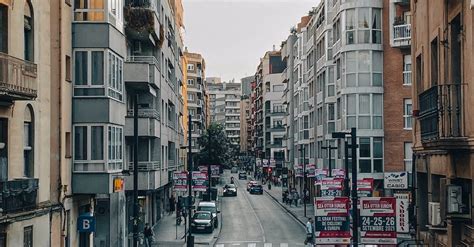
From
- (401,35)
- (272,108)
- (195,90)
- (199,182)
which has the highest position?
(195,90)

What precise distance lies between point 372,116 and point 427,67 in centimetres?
3284

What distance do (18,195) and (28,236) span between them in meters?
1.80

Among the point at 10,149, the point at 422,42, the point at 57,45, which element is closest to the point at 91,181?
the point at 57,45

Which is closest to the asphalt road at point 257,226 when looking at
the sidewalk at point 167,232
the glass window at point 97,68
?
the sidewalk at point 167,232

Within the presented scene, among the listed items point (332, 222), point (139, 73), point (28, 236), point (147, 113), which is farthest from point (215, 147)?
point (28, 236)

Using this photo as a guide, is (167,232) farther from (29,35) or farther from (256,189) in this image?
(256,189)

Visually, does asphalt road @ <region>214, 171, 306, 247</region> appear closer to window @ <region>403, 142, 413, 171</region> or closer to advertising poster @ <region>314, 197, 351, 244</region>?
window @ <region>403, 142, 413, 171</region>

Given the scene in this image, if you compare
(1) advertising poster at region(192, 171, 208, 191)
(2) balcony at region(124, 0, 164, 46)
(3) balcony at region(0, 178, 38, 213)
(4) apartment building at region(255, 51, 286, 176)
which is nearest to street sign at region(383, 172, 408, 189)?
(3) balcony at region(0, 178, 38, 213)

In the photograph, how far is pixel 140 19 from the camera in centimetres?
4116

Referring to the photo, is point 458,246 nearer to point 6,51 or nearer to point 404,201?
point 404,201

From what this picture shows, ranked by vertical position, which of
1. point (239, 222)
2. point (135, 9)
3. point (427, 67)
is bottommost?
point (239, 222)

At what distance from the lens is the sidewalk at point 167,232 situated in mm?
44125

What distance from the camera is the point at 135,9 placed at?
4088cm

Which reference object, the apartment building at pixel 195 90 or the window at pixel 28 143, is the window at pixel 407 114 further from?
the apartment building at pixel 195 90
